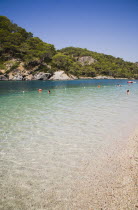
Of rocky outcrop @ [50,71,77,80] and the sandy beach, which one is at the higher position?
rocky outcrop @ [50,71,77,80]

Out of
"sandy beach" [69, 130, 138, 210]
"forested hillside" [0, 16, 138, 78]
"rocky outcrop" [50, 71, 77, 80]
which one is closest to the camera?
"sandy beach" [69, 130, 138, 210]

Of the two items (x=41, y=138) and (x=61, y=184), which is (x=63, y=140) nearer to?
(x=41, y=138)

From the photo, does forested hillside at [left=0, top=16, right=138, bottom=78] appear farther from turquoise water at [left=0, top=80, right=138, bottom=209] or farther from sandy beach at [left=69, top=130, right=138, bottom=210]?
sandy beach at [left=69, top=130, right=138, bottom=210]

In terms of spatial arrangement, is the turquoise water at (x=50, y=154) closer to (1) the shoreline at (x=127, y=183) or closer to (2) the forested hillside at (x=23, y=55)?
(1) the shoreline at (x=127, y=183)

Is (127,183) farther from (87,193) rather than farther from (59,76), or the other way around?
(59,76)

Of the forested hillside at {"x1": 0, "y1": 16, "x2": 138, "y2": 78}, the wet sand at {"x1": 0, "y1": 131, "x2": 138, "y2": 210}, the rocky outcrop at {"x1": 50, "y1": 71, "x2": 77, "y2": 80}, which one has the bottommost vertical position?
the wet sand at {"x1": 0, "y1": 131, "x2": 138, "y2": 210}

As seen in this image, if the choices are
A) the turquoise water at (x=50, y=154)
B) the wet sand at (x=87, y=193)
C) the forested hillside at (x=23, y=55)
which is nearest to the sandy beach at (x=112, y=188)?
the wet sand at (x=87, y=193)

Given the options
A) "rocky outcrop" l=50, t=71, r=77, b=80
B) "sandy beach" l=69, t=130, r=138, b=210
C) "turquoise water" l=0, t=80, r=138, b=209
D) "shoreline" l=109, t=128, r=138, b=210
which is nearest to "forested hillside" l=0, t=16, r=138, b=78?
"rocky outcrop" l=50, t=71, r=77, b=80

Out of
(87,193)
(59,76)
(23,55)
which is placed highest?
(23,55)

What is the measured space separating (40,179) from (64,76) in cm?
10645

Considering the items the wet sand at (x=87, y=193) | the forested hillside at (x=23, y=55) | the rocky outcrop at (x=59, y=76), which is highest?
the forested hillside at (x=23, y=55)

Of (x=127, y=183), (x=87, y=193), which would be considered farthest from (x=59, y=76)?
(x=87, y=193)

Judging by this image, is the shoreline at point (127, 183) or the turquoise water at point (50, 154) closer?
the shoreline at point (127, 183)

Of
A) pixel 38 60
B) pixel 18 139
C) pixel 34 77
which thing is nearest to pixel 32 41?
pixel 38 60
